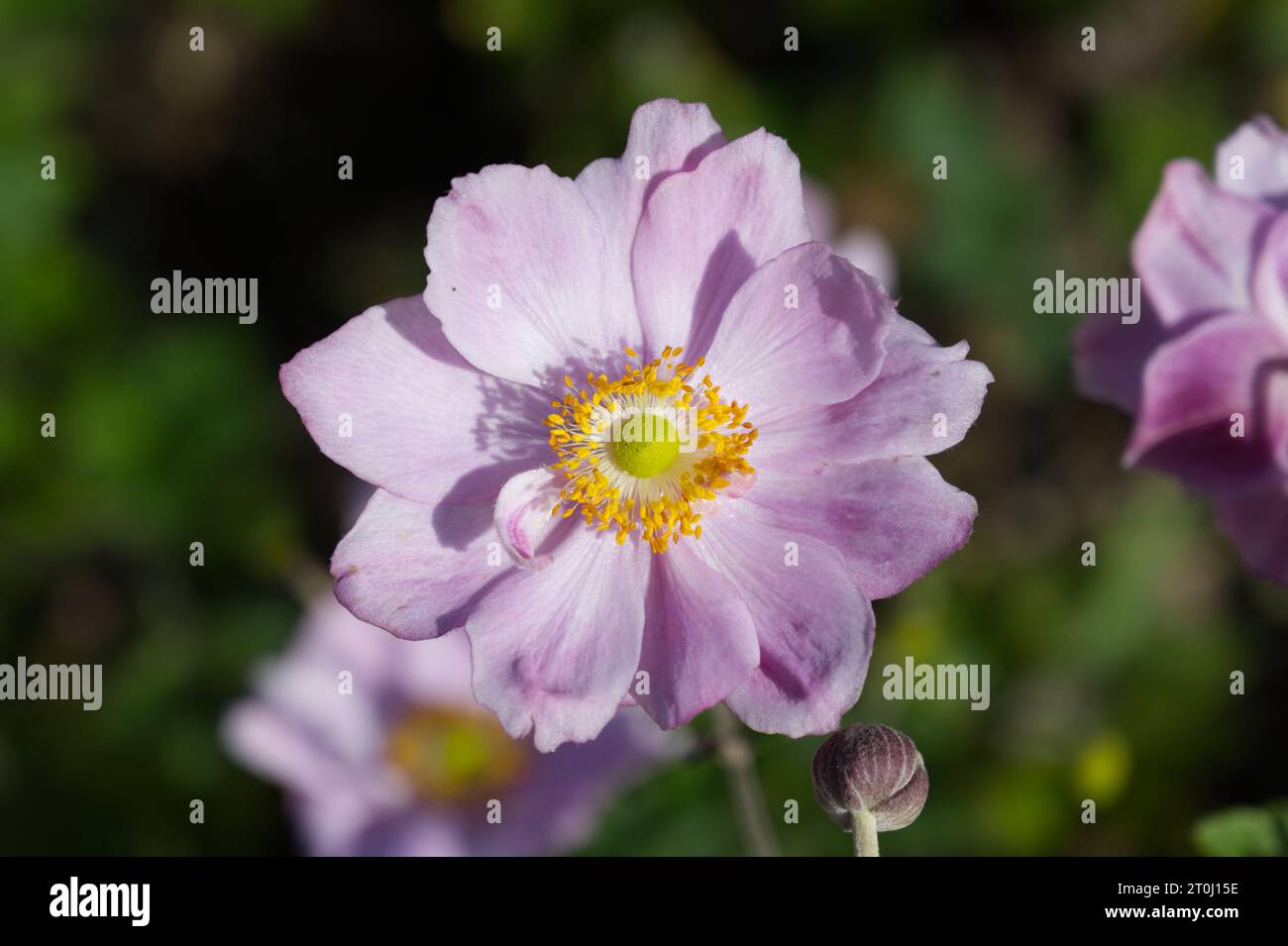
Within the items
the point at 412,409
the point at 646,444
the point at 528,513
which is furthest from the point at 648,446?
the point at 412,409

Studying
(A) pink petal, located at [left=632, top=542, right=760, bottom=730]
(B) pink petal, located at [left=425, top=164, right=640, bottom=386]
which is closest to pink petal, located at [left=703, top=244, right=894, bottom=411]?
(B) pink petal, located at [left=425, top=164, right=640, bottom=386]

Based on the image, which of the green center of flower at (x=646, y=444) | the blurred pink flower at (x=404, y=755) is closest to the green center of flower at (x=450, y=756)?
the blurred pink flower at (x=404, y=755)

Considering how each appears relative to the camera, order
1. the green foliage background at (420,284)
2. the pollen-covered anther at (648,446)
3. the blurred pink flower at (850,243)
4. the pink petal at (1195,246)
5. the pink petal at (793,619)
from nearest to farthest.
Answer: the pink petal at (793,619), the pollen-covered anther at (648,446), the pink petal at (1195,246), the blurred pink flower at (850,243), the green foliage background at (420,284)

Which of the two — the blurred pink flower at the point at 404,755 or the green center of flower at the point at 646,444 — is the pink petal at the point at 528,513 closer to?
the green center of flower at the point at 646,444

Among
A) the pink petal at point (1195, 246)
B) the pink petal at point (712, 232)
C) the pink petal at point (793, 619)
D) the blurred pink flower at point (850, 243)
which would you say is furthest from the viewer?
the blurred pink flower at point (850, 243)

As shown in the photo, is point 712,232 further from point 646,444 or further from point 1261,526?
point 1261,526

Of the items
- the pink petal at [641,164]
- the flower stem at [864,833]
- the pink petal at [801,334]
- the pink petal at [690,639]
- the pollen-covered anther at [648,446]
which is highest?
the pink petal at [641,164]
